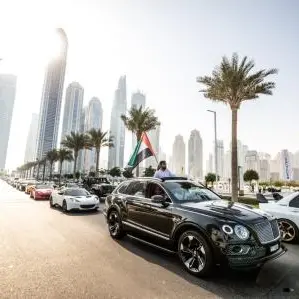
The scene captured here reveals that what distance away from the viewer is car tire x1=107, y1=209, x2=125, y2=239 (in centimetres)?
691

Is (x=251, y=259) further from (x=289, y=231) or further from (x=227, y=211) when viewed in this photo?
(x=289, y=231)

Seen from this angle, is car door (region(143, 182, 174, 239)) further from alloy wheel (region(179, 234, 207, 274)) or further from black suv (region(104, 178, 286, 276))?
alloy wheel (region(179, 234, 207, 274))

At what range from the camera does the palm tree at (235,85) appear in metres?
19.7

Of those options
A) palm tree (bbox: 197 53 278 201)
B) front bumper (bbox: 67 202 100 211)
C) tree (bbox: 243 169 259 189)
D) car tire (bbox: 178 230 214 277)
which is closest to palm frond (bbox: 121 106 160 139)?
palm tree (bbox: 197 53 278 201)

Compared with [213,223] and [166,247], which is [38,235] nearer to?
[166,247]

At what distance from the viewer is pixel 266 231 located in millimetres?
4457

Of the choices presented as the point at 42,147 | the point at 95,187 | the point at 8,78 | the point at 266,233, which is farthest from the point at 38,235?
the point at 42,147

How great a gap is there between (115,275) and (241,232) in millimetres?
2309

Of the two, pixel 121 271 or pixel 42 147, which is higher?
pixel 42 147

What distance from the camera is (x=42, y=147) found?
18438 centimetres

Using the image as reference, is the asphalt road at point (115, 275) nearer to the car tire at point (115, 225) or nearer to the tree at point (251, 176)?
the car tire at point (115, 225)

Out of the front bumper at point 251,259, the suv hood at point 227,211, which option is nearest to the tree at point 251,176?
the suv hood at point 227,211

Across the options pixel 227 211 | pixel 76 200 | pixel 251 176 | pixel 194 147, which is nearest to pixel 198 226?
pixel 227 211

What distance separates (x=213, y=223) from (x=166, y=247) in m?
1.32
